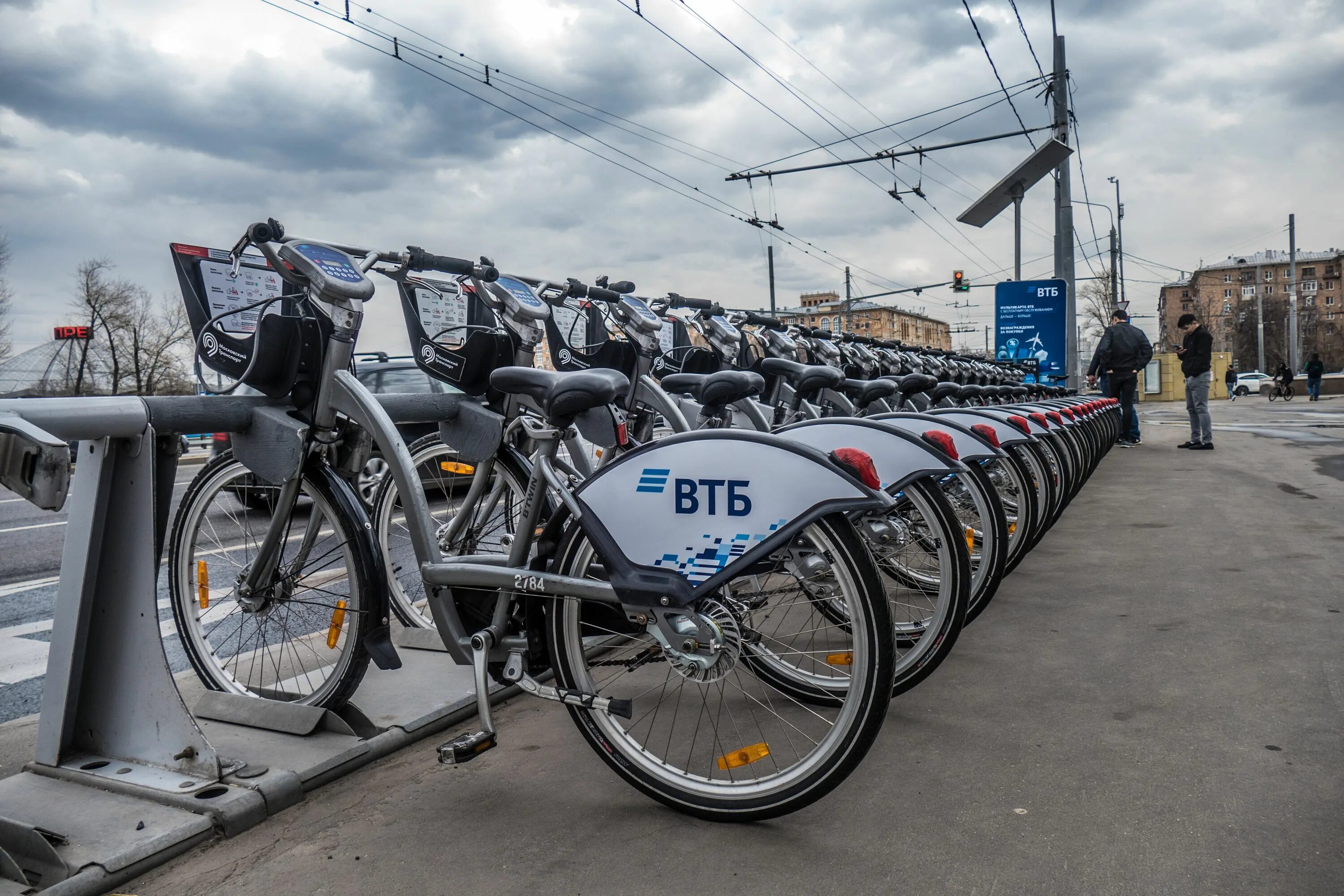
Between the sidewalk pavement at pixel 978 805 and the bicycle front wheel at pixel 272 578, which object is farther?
the bicycle front wheel at pixel 272 578

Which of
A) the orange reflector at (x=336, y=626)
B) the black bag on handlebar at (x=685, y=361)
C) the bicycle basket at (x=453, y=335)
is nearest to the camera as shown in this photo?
the orange reflector at (x=336, y=626)

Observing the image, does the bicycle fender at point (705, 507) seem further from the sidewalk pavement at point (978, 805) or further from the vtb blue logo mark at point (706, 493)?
the sidewalk pavement at point (978, 805)

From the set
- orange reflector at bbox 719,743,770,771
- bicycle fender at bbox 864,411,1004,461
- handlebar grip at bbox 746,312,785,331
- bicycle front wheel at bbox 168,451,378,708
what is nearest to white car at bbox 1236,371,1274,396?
handlebar grip at bbox 746,312,785,331

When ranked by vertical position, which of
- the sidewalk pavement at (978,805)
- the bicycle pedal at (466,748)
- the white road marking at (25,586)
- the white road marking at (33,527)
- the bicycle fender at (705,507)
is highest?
the bicycle fender at (705,507)

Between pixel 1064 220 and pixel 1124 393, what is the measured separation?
4.77 metres

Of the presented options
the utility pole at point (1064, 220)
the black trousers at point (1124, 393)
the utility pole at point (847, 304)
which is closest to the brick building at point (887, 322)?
the utility pole at point (847, 304)

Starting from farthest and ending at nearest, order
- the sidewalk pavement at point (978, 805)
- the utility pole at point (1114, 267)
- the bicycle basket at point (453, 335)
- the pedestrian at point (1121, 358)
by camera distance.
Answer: the utility pole at point (1114, 267) → the pedestrian at point (1121, 358) → the bicycle basket at point (453, 335) → the sidewalk pavement at point (978, 805)

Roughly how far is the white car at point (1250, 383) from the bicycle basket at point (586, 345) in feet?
174

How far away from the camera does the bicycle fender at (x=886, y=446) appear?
2.94 metres

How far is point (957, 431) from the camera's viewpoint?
12.0 ft

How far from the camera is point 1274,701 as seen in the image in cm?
286

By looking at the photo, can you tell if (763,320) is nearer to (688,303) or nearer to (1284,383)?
(688,303)

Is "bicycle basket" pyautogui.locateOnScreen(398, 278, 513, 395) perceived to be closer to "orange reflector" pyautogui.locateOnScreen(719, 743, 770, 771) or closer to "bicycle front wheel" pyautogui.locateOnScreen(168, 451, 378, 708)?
"bicycle front wheel" pyautogui.locateOnScreen(168, 451, 378, 708)

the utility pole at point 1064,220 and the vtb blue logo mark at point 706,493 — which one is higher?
the utility pole at point 1064,220
